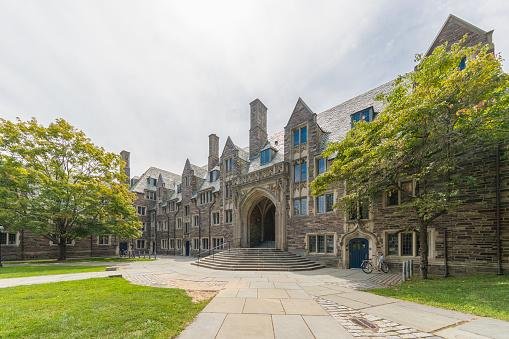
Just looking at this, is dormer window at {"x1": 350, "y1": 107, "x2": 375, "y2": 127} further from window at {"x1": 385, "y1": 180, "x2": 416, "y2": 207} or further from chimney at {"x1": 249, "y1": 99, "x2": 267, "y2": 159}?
chimney at {"x1": 249, "y1": 99, "x2": 267, "y2": 159}

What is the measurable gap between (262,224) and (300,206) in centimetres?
788

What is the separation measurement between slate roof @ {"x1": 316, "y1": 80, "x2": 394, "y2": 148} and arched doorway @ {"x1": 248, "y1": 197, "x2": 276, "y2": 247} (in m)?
9.93

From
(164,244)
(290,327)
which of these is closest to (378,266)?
(290,327)

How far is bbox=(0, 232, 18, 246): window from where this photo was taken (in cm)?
2842

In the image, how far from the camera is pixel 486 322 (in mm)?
6320

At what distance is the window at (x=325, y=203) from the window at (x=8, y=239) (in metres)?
34.0

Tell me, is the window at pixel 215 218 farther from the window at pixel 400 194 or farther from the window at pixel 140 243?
the window at pixel 400 194

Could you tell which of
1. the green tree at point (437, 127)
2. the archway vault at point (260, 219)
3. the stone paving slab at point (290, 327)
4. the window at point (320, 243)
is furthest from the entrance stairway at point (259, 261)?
the stone paving slab at point (290, 327)

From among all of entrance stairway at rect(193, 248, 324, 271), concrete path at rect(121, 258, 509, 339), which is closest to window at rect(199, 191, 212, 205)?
entrance stairway at rect(193, 248, 324, 271)

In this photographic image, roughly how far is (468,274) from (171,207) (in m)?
36.1

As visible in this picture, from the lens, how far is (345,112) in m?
23.1

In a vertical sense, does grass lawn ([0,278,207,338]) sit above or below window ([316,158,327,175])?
below

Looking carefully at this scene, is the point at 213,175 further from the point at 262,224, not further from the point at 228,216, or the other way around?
the point at 262,224

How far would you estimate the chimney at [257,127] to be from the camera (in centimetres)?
2888
